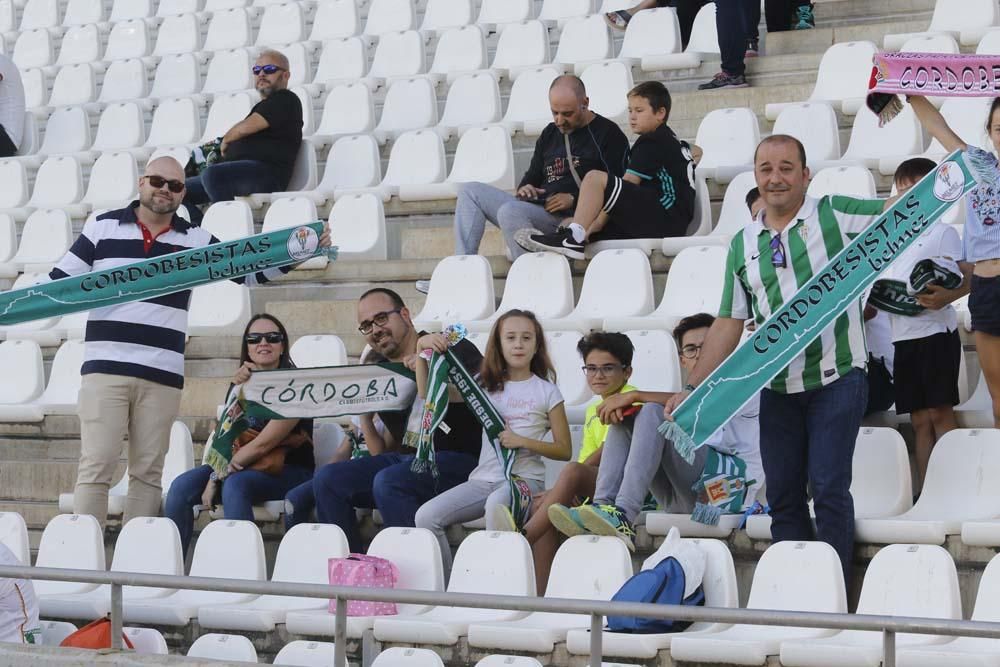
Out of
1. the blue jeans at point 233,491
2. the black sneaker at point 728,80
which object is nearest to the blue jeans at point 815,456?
the blue jeans at point 233,491

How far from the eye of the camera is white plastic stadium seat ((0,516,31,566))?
7.33 metres

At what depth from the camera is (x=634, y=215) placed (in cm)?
807

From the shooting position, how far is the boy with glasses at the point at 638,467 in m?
6.09

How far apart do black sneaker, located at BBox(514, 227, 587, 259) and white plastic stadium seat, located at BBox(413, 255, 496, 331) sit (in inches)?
8.3

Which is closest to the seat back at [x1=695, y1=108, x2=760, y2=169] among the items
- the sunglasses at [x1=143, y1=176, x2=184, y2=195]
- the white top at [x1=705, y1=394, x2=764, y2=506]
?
the white top at [x1=705, y1=394, x2=764, y2=506]

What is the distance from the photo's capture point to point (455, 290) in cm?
820

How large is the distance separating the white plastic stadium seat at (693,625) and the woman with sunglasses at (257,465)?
205cm

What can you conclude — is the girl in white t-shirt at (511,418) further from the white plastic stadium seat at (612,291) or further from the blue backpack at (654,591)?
the blue backpack at (654,591)

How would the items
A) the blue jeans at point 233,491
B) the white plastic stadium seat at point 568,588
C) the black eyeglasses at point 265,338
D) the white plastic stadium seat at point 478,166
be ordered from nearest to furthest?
the white plastic stadium seat at point 568,588 < the blue jeans at point 233,491 < the black eyeglasses at point 265,338 < the white plastic stadium seat at point 478,166

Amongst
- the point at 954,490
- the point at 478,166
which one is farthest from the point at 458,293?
the point at 954,490

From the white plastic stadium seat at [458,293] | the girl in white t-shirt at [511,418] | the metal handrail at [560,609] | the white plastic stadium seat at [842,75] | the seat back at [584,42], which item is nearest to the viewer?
the metal handrail at [560,609]

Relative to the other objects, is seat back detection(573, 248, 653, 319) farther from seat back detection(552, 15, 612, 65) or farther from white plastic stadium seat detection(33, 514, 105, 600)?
seat back detection(552, 15, 612, 65)

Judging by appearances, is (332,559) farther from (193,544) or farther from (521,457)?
(193,544)

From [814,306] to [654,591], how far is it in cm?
105
